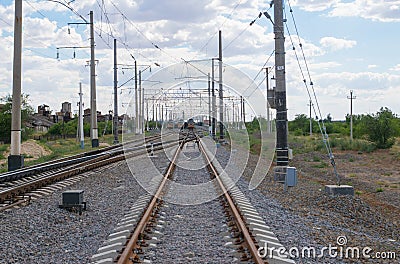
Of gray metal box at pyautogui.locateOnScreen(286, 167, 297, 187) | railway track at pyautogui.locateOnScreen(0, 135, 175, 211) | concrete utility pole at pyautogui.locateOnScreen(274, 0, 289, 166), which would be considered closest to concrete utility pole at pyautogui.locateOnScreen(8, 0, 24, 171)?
railway track at pyautogui.locateOnScreen(0, 135, 175, 211)

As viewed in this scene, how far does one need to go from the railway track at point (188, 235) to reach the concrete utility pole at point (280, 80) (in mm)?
5426

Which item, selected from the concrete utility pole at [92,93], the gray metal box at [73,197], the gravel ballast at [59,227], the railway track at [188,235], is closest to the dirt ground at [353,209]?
the railway track at [188,235]

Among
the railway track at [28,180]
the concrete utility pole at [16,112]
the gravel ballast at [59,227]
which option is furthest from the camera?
the concrete utility pole at [16,112]

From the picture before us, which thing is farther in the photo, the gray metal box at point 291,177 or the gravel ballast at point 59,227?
the gray metal box at point 291,177

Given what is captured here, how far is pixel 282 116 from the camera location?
18.1m

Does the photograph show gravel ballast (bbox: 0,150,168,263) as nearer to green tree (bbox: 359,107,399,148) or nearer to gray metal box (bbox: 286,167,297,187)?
gray metal box (bbox: 286,167,297,187)

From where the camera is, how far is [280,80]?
17.9 meters

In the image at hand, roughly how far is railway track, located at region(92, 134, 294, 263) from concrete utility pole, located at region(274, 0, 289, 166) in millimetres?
5426

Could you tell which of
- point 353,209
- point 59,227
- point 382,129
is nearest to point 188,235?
point 59,227

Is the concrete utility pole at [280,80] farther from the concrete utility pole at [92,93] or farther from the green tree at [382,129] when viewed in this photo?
the green tree at [382,129]

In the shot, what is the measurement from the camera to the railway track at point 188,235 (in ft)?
24.3

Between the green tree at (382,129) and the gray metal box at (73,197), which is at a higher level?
the green tree at (382,129)

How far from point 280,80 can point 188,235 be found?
988 cm

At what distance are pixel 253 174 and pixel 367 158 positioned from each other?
61.7ft
